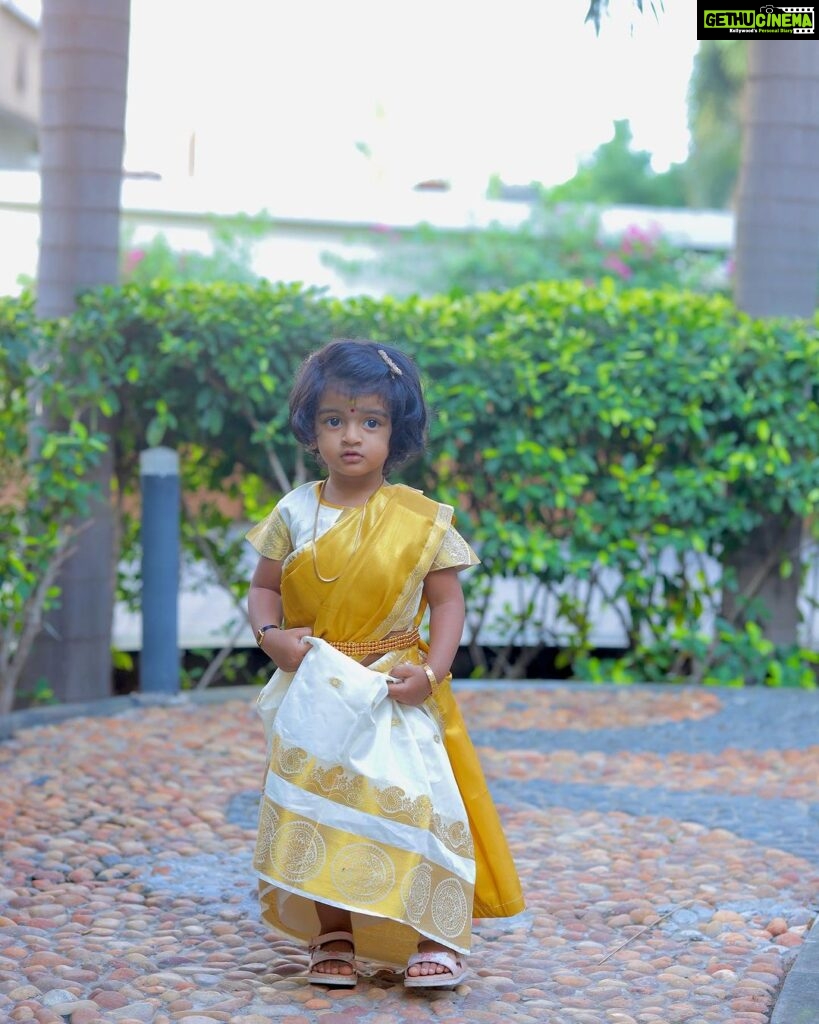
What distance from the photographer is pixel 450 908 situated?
8.97ft

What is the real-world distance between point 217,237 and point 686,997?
14424mm

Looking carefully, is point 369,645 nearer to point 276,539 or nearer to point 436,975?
point 276,539

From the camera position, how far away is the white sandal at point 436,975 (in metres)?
2.72

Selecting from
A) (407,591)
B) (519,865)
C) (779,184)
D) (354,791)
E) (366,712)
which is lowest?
(519,865)

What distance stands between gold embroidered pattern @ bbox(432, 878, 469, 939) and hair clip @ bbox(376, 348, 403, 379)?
3.36 feet

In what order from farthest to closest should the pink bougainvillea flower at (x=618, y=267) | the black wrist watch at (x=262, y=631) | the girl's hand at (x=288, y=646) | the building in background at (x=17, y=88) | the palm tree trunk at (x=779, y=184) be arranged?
the building in background at (x=17, y=88) → the pink bougainvillea flower at (x=618, y=267) → the palm tree trunk at (x=779, y=184) → the black wrist watch at (x=262, y=631) → the girl's hand at (x=288, y=646)

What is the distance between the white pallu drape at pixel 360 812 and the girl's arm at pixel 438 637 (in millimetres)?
44

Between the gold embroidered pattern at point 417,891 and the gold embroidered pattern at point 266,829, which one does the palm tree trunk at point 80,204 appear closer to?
the gold embroidered pattern at point 266,829

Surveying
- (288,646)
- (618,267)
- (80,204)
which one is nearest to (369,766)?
(288,646)

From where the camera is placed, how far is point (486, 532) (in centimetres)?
607

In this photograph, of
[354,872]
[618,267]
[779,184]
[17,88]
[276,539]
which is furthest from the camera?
[17,88]

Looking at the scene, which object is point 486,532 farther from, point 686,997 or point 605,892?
point 686,997

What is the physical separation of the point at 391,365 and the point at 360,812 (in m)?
0.90

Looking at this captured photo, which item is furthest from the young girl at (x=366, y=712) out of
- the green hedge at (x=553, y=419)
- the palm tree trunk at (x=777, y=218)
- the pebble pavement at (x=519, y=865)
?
the palm tree trunk at (x=777, y=218)
